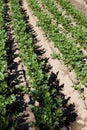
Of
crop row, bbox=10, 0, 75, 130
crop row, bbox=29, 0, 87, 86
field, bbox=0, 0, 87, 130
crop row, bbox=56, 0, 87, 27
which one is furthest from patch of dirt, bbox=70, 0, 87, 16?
crop row, bbox=10, 0, 75, 130

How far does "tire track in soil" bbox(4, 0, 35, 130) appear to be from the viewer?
852 centimetres

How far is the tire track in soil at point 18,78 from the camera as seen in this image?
27.9 ft

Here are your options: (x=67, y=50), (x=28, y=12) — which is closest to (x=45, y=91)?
(x=67, y=50)

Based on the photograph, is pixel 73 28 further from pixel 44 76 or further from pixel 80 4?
pixel 80 4

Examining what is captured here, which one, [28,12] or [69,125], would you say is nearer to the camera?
[69,125]

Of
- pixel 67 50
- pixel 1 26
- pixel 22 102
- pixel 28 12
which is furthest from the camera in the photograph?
pixel 28 12

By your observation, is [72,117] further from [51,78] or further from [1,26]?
[1,26]

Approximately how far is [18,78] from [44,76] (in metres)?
1.32

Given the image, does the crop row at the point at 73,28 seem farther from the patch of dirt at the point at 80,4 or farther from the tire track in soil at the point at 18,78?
the tire track in soil at the point at 18,78

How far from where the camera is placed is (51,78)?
1064cm

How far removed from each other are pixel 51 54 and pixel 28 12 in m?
7.54

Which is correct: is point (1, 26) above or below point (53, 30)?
above

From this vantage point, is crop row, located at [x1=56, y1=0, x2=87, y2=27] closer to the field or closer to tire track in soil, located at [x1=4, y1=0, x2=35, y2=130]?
the field

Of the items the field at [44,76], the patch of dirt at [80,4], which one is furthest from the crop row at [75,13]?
the patch of dirt at [80,4]
